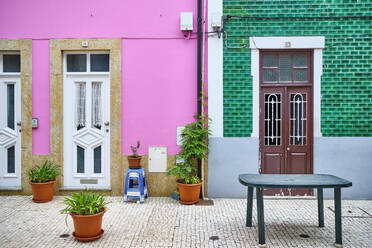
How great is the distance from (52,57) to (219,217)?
417cm

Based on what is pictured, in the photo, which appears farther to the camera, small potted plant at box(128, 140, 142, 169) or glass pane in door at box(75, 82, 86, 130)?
glass pane in door at box(75, 82, 86, 130)

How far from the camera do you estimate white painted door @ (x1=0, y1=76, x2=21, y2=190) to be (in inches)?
247

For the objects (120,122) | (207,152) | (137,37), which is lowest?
(207,152)

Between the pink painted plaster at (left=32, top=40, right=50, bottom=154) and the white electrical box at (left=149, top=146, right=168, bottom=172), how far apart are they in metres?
1.96

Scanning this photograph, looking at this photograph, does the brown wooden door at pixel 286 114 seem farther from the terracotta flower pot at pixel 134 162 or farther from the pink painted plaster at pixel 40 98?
the pink painted plaster at pixel 40 98

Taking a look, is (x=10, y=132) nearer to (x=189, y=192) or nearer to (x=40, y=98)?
(x=40, y=98)

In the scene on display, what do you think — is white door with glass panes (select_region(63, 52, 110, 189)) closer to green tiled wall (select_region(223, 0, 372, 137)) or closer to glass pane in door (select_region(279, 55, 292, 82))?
green tiled wall (select_region(223, 0, 372, 137))

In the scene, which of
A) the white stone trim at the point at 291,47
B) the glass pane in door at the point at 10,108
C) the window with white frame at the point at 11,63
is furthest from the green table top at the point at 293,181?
the window with white frame at the point at 11,63

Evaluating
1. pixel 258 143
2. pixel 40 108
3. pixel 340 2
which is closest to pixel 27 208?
pixel 40 108

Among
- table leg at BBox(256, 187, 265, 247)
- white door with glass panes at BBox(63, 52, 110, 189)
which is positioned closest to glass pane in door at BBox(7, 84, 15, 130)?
white door with glass panes at BBox(63, 52, 110, 189)

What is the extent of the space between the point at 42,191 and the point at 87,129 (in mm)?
1364

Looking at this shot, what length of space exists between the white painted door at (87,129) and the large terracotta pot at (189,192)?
61.4 inches

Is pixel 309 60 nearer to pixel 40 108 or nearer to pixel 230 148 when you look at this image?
pixel 230 148

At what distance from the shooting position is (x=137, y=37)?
605 cm
